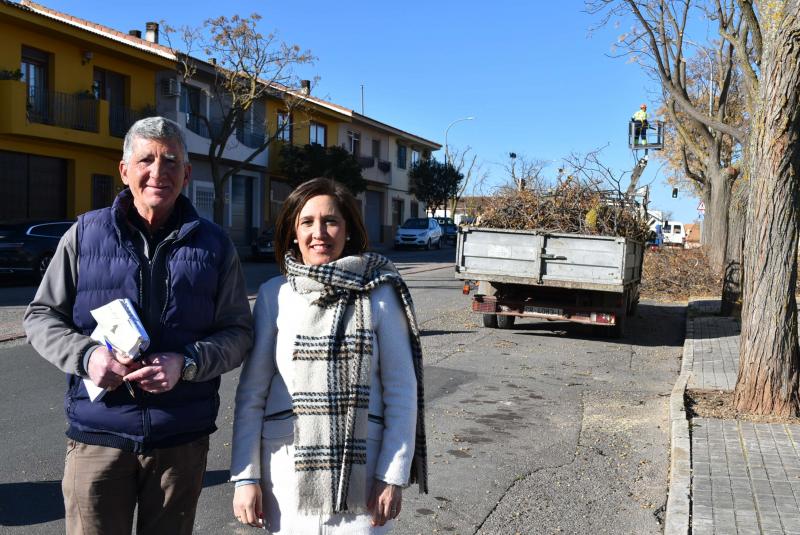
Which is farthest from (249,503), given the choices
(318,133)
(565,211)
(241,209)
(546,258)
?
(318,133)

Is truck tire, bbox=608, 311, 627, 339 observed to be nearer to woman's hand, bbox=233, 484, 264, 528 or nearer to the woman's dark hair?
the woman's dark hair

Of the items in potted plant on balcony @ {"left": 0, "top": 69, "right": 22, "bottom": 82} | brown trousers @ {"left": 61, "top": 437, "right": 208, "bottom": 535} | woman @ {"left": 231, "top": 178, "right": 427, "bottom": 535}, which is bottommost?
brown trousers @ {"left": 61, "top": 437, "right": 208, "bottom": 535}

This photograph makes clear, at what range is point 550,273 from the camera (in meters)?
12.0

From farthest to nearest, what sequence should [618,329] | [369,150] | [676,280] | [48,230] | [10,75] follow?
1. [369,150]
2. [10,75]
3. [676,280]
4. [48,230]
5. [618,329]

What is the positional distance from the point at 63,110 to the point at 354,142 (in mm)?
22948

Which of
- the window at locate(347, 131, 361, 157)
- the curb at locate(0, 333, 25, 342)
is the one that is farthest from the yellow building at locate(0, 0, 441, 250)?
the curb at locate(0, 333, 25, 342)

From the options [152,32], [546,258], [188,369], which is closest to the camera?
[188,369]

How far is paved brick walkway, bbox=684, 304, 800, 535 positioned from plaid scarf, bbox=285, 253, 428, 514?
110 inches

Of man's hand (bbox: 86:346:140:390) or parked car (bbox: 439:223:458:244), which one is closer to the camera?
man's hand (bbox: 86:346:140:390)

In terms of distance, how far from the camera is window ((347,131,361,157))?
45750 millimetres

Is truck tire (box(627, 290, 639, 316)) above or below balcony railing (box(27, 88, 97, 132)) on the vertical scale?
below

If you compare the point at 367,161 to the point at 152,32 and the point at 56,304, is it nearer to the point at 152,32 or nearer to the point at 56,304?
the point at 152,32

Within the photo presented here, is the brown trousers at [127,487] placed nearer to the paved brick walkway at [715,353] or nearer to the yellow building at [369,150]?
the paved brick walkway at [715,353]

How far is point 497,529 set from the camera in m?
4.58
